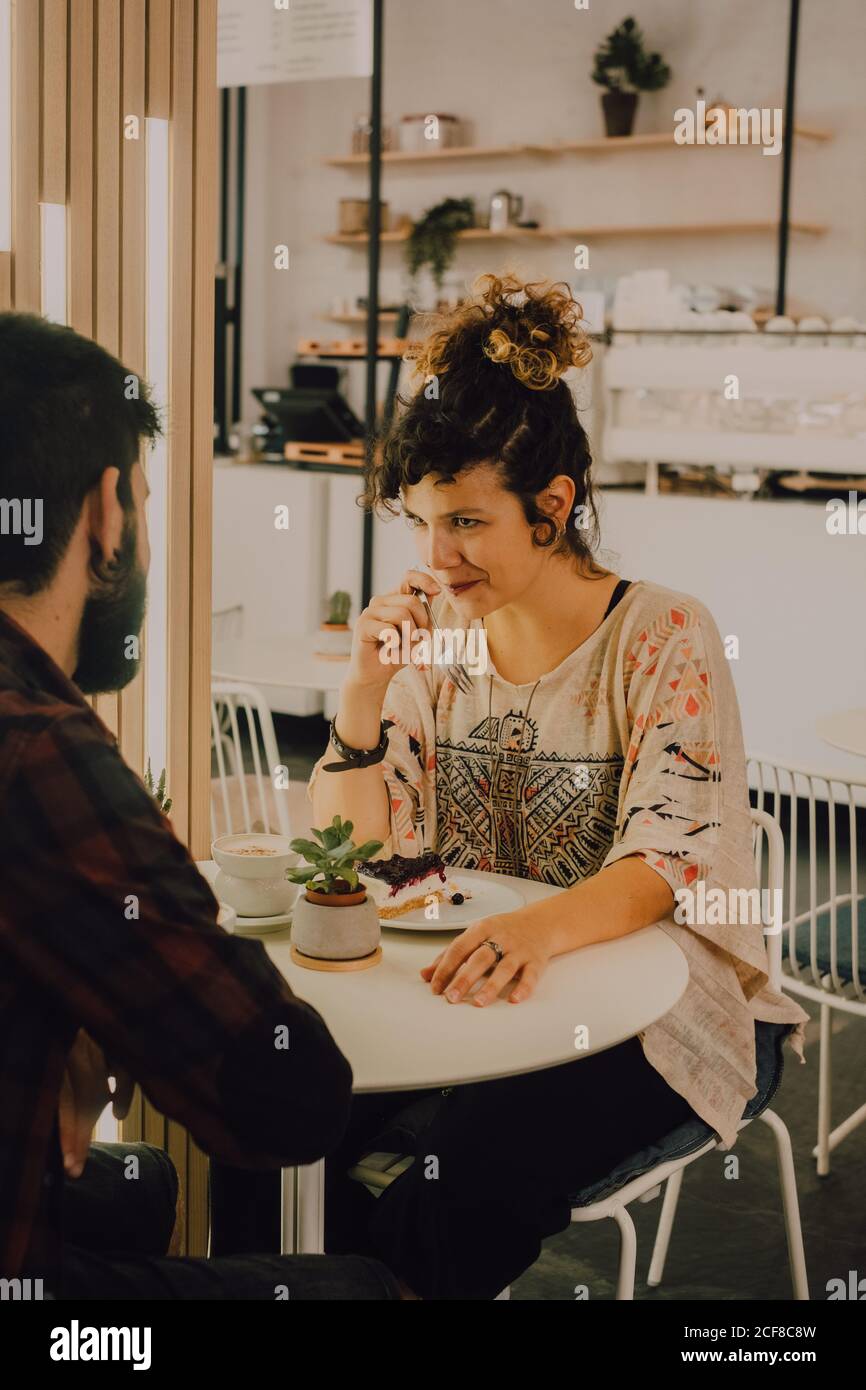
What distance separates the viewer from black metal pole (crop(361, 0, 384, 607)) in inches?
169

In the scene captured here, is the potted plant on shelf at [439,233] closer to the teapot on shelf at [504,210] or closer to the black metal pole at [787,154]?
the teapot on shelf at [504,210]

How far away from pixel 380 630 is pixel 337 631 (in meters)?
2.21

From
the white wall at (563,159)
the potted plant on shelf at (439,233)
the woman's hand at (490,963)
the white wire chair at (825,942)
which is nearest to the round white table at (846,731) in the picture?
the white wire chair at (825,942)

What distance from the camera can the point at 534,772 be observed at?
1881mm

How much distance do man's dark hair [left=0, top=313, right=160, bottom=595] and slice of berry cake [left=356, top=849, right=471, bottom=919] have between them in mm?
671

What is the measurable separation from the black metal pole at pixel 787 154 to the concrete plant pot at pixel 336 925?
202 inches

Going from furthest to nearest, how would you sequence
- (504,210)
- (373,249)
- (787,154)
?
(504,210) → (787,154) → (373,249)

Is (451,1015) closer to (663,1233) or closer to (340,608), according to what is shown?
(663,1233)

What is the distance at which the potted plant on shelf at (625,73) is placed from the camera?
22.7 ft

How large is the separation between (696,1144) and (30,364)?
115 cm

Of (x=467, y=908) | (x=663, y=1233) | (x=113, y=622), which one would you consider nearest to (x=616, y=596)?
(x=467, y=908)

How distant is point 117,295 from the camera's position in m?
2.05

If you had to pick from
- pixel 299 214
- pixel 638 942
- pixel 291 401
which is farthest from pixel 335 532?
pixel 638 942
